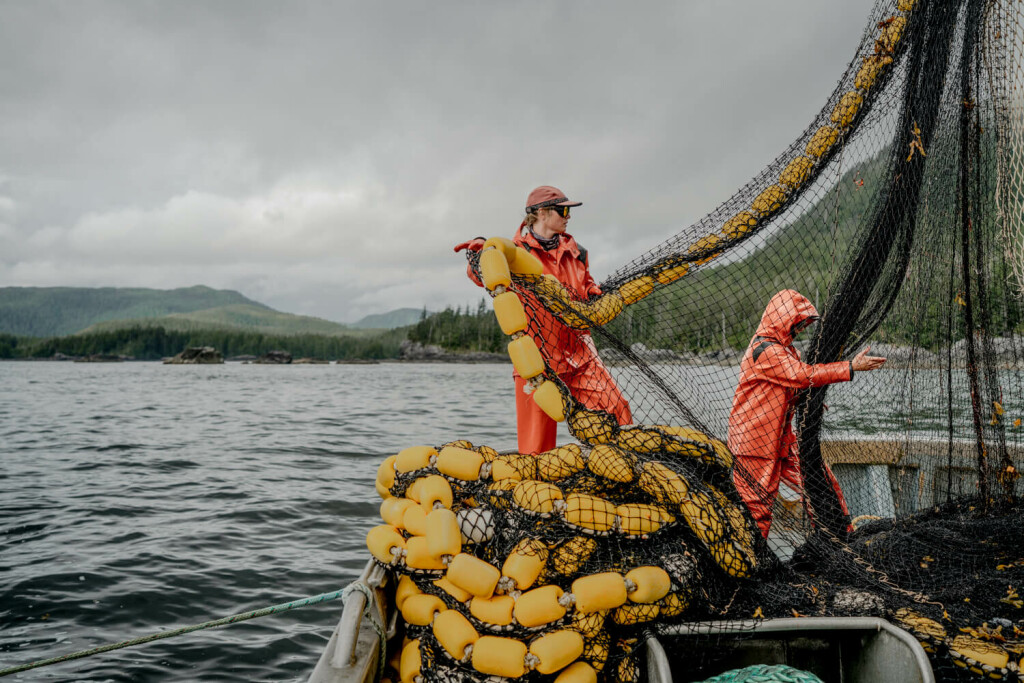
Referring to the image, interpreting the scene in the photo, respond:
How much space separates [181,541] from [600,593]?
272 inches

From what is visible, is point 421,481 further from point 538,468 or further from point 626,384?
point 626,384

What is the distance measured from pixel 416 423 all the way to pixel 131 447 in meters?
8.26

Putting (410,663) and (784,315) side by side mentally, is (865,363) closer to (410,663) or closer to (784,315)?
(784,315)

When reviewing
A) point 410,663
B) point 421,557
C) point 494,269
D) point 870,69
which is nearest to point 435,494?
point 421,557

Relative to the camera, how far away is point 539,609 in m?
2.70

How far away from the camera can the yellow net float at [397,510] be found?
11.4 feet

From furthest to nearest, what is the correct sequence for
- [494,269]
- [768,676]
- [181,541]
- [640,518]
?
[181,541], [494,269], [640,518], [768,676]

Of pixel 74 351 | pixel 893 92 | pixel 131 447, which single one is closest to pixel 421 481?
pixel 893 92

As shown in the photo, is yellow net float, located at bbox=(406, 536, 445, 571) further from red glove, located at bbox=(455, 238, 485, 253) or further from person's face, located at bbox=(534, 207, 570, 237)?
person's face, located at bbox=(534, 207, 570, 237)

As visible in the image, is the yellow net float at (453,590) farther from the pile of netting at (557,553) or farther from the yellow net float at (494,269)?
the yellow net float at (494,269)

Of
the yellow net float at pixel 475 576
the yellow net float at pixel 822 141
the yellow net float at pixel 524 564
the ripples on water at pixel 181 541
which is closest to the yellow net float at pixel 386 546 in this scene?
the yellow net float at pixel 475 576

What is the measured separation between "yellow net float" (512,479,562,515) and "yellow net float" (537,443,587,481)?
259 millimetres

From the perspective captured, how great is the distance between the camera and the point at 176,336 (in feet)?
531

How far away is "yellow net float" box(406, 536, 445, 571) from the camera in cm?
310
